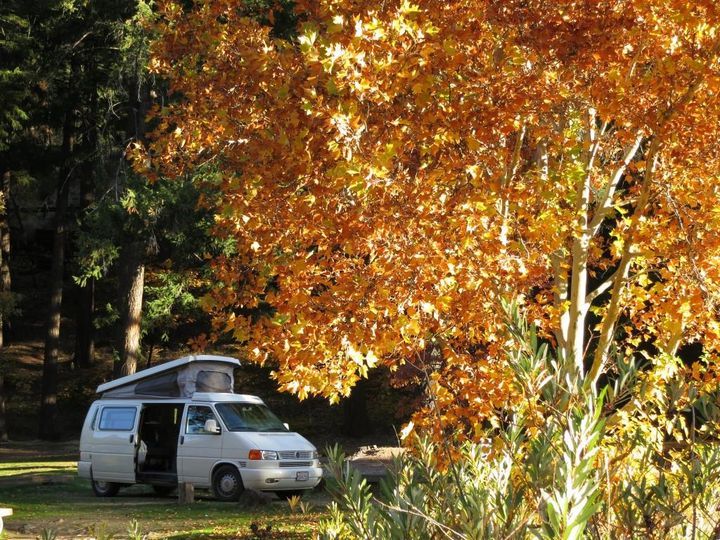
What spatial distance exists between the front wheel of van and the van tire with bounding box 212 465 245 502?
3134 mm

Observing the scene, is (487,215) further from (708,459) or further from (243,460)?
(243,460)

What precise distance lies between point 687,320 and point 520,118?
286 cm

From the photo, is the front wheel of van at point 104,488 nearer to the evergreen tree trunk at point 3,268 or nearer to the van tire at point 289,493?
the van tire at point 289,493

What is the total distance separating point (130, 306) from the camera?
89.8 ft

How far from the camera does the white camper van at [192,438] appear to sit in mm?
17141

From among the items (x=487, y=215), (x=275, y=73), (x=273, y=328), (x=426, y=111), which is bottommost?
(x=273, y=328)

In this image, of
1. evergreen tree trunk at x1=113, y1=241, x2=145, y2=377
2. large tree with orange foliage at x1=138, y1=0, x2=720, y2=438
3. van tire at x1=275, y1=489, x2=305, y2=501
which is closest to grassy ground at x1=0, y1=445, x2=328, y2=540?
van tire at x1=275, y1=489, x2=305, y2=501

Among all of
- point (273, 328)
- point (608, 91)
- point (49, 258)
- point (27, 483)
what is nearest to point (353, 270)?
point (273, 328)

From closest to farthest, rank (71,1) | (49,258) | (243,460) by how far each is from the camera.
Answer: (243,460), (71,1), (49,258)

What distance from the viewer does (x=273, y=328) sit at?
7.89m

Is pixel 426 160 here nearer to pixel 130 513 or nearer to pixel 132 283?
pixel 130 513

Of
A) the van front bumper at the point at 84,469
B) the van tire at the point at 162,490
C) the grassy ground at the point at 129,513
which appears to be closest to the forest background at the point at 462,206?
the grassy ground at the point at 129,513

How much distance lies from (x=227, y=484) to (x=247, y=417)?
137cm

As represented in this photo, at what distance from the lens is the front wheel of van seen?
64.1ft
